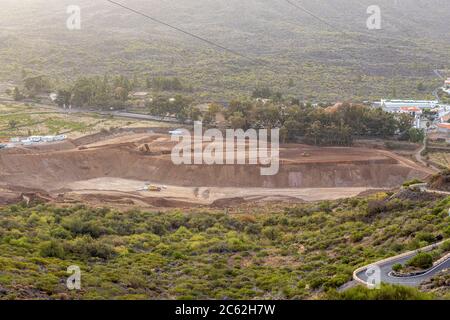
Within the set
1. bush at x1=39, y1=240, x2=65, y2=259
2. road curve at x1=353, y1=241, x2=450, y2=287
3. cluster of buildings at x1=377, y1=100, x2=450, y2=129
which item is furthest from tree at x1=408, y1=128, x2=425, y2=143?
bush at x1=39, y1=240, x2=65, y2=259

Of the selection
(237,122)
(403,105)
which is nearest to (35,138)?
(237,122)

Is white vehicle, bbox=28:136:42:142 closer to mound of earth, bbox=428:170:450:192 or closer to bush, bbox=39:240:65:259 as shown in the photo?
bush, bbox=39:240:65:259

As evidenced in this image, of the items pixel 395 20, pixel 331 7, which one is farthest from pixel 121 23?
pixel 395 20

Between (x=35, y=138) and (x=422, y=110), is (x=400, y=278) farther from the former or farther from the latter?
(x=422, y=110)

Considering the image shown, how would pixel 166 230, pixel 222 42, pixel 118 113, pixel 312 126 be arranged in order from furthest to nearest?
1. pixel 222 42
2. pixel 118 113
3. pixel 312 126
4. pixel 166 230

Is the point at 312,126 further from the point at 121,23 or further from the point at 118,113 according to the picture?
the point at 121,23
